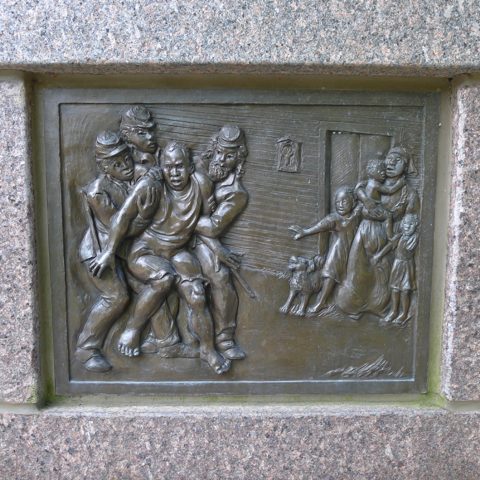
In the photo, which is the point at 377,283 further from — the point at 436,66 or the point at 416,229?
the point at 436,66

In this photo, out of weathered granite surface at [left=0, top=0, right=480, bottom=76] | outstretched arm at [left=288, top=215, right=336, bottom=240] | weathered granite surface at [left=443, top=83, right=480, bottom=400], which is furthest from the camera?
outstretched arm at [left=288, top=215, right=336, bottom=240]

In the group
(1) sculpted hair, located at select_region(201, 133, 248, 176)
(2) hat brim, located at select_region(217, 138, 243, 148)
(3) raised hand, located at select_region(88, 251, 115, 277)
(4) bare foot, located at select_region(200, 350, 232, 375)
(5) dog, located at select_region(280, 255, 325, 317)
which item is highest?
(2) hat brim, located at select_region(217, 138, 243, 148)

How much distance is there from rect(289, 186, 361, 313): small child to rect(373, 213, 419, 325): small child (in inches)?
5.5

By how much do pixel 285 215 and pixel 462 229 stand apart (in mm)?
698

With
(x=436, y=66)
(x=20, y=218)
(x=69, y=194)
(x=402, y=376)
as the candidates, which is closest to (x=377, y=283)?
(x=402, y=376)

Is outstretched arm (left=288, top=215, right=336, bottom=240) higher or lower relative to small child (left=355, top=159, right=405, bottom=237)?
lower

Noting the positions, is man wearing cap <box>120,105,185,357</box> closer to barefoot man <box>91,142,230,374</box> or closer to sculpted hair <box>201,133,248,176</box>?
barefoot man <box>91,142,230,374</box>

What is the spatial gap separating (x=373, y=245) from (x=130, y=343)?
1.07 meters

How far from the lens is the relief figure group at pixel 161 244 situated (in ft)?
7.00

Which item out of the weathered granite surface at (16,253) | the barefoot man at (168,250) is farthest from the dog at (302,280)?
the weathered granite surface at (16,253)

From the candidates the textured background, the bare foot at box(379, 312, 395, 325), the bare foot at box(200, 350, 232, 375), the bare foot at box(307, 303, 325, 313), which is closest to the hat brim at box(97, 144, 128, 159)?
the textured background

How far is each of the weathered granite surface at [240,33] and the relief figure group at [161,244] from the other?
0.89 feet

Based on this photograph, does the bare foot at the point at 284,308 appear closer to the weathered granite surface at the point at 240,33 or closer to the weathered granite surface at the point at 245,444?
the weathered granite surface at the point at 245,444

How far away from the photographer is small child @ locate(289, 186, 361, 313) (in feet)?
7.17
